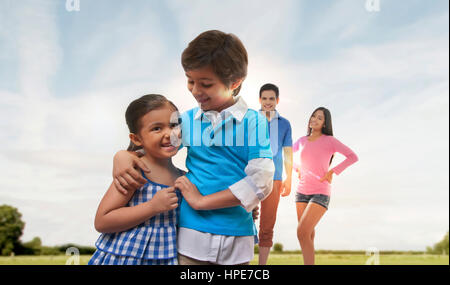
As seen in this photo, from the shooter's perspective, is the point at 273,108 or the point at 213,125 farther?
the point at 273,108

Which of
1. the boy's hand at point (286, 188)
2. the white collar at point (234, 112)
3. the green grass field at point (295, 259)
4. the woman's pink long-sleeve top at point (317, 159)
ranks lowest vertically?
the green grass field at point (295, 259)

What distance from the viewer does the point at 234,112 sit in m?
1.74

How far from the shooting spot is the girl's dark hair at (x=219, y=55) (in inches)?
66.4

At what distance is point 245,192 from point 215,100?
41cm

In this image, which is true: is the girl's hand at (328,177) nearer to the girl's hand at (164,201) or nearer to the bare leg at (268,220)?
the bare leg at (268,220)

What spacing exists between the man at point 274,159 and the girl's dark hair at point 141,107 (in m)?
1.44

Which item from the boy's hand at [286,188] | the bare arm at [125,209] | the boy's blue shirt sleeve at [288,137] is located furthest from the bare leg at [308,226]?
the bare arm at [125,209]

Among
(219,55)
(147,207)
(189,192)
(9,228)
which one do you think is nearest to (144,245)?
(147,207)

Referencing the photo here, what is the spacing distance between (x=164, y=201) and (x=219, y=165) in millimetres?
268

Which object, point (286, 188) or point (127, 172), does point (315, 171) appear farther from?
point (127, 172)

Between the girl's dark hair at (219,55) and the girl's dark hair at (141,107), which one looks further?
the girl's dark hair at (141,107)
